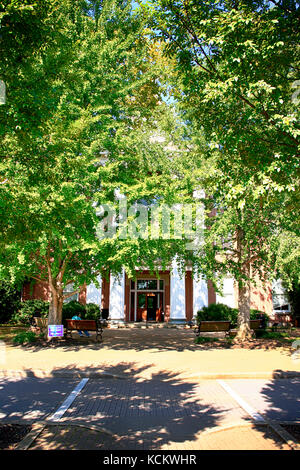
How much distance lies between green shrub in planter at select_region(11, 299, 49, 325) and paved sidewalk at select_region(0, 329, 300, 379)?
304 inches

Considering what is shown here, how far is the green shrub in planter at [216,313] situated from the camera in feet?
74.0

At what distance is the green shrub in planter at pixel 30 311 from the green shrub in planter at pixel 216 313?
1003 centimetres

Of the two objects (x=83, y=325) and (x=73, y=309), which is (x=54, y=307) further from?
(x=73, y=309)

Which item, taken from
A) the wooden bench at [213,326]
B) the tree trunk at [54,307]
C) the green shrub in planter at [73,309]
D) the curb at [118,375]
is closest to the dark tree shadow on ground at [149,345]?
the wooden bench at [213,326]

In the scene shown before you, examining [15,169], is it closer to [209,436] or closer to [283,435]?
[209,436]

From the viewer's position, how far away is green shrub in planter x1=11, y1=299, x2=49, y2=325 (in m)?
21.7

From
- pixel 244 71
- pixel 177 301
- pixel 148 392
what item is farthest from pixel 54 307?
pixel 244 71

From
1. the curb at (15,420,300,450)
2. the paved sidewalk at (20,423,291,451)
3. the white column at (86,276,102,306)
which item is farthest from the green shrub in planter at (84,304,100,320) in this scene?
the paved sidewalk at (20,423,291,451)

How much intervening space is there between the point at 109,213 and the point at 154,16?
8.67 m

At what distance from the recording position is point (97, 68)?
14.0 meters

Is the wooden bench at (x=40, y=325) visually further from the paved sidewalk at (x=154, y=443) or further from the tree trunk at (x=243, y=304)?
the paved sidewalk at (x=154, y=443)

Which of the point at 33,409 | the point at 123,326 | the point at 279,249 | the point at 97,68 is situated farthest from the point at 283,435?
the point at 123,326

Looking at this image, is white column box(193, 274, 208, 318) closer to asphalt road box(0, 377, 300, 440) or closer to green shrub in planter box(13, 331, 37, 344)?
green shrub in planter box(13, 331, 37, 344)

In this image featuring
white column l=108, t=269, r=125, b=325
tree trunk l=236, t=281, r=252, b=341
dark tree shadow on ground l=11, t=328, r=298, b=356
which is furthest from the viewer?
white column l=108, t=269, r=125, b=325
